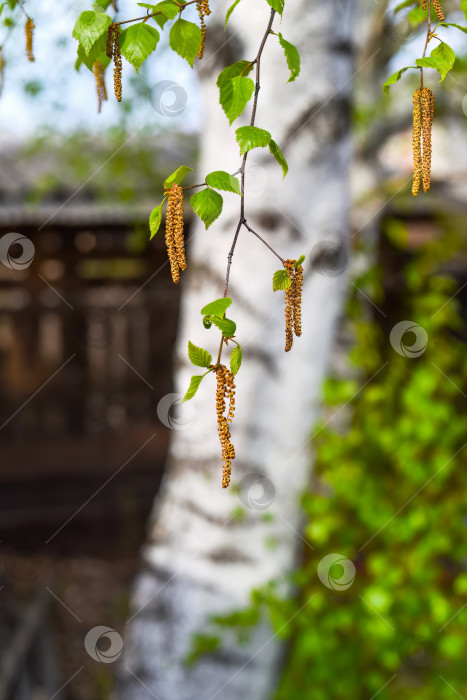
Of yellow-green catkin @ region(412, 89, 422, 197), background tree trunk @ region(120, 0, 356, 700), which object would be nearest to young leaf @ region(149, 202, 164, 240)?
yellow-green catkin @ region(412, 89, 422, 197)

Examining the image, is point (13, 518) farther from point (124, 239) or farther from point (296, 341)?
point (296, 341)

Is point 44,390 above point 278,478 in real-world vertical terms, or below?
below

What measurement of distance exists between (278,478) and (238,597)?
0.37 metres

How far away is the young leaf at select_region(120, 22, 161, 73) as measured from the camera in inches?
Answer: 33.1

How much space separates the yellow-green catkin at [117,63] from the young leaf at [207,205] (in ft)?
0.62

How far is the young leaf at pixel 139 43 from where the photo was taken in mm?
840

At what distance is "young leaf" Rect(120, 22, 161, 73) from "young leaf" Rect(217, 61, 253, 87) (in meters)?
0.11

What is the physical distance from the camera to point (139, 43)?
0.84m

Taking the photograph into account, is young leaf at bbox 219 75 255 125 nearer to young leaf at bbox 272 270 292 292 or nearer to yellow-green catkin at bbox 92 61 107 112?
young leaf at bbox 272 270 292 292

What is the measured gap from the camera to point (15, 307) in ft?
20.1

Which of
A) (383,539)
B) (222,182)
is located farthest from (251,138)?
(383,539)

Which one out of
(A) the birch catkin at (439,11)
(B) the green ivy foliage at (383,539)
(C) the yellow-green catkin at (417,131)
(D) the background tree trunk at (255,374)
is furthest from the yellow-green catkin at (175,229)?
(B) the green ivy foliage at (383,539)

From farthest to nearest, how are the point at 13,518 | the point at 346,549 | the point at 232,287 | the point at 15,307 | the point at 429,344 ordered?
the point at 15,307
the point at 13,518
the point at 429,344
the point at 346,549
the point at 232,287

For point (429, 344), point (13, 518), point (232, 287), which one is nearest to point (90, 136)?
point (429, 344)
